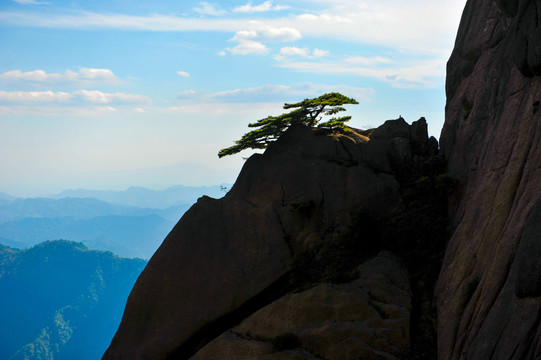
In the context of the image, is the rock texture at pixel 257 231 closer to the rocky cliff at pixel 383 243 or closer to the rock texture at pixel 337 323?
the rocky cliff at pixel 383 243

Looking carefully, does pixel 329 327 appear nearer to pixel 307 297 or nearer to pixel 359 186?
pixel 307 297

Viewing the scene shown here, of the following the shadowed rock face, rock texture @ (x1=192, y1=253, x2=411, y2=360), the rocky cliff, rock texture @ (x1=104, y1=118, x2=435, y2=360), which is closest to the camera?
the shadowed rock face

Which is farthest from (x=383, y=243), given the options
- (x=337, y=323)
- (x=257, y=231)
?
(x=257, y=231)

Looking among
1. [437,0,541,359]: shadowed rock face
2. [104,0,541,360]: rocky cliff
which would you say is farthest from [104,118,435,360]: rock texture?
[437,0,541,359]: shadowed rock face

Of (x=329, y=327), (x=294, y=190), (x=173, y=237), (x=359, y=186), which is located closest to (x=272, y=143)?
(x=294, y=190)

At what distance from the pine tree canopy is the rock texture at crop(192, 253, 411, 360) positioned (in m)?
12.0

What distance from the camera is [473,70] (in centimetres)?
2494

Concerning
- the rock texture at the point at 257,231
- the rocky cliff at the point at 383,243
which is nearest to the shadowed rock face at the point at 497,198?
the rocky cliff at the point at 383,243

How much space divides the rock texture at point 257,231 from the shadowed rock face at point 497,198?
5.52 m

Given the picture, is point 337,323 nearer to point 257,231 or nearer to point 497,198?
point 497,198

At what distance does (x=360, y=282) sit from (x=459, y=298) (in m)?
→ 6.13

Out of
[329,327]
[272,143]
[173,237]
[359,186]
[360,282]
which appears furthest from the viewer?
[272,143]

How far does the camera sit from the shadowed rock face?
499 inches

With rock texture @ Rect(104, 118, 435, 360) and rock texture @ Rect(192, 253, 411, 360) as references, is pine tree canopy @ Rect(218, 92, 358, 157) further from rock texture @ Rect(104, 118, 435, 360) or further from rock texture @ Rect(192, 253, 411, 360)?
rock texture @ Rect(192, 253, 411, 360)
